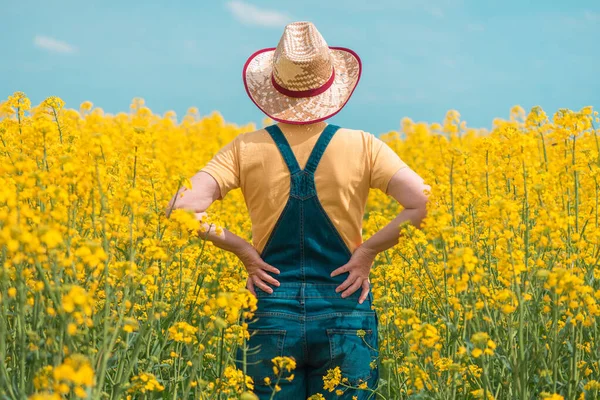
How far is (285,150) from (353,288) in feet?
2.06

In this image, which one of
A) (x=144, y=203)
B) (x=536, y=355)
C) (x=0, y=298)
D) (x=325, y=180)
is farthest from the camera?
(x=144, y=203)

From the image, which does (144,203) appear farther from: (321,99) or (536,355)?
(536,355)

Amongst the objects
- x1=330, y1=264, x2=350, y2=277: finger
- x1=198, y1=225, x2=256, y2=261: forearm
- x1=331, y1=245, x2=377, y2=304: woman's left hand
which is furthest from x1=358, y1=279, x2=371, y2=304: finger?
x1=198, y1=225, x2=256, y2=261: forearm

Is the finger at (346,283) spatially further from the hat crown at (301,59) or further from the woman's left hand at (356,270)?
the hat crown at (301,59)

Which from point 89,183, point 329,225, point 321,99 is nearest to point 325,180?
point 329,225

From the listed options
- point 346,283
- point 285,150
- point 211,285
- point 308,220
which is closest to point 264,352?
point 346,283

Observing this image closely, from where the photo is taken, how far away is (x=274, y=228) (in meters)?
3.03

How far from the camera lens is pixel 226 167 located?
309 cm

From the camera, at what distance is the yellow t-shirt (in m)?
2.98

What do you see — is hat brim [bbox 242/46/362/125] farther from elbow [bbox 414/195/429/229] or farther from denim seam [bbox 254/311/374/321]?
denim seam [bbox 254/311/374/321]

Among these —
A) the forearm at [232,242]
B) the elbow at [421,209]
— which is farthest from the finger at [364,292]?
the forearm at [232,242]

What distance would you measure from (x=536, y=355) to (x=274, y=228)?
1131 mm

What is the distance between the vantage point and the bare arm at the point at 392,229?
3.00 meters

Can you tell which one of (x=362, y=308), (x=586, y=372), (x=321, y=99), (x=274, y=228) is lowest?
(x=586, y=372)
